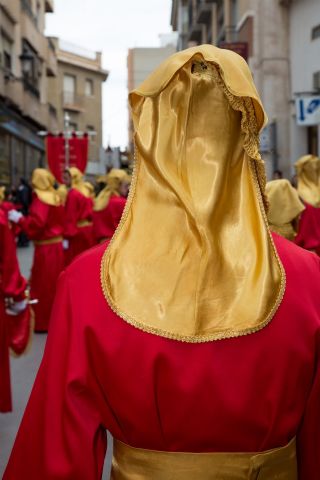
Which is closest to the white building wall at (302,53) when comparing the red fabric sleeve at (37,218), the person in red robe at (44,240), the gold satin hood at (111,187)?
the gold satin hood at (111,187)

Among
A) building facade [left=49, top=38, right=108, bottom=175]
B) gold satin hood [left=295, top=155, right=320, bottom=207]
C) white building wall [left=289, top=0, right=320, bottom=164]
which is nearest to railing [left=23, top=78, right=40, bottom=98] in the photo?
white building wall [left=289, top=0, right=320, bottom=164]

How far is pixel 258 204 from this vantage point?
1938 millimetres

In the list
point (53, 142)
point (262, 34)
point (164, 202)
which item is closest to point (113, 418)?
point (164, 202)

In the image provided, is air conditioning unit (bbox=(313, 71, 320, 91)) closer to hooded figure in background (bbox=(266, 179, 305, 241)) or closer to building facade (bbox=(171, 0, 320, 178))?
building facade (bbox=(171, 0, 320, 178))

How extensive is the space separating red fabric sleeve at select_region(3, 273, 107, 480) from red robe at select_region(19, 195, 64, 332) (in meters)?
6.68

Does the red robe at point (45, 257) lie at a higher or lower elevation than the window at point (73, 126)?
lower

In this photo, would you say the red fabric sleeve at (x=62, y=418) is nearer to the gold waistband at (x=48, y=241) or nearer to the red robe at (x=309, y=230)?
the red robe at (x=309, y=230)

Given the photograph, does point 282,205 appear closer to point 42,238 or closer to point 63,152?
point 42,238

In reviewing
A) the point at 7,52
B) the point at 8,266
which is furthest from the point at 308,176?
the point at 7,52

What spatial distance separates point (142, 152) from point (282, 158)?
16075 mm

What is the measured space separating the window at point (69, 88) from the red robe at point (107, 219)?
42.4 meters

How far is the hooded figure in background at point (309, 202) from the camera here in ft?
23.2

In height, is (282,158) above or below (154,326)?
above

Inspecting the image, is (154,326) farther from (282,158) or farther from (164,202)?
(282,158)
